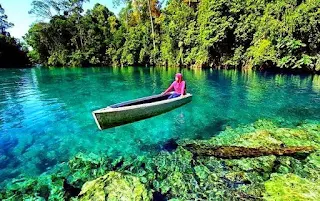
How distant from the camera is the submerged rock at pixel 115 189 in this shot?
4.50 m

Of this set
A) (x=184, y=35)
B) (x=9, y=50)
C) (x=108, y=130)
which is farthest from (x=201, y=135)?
(x=9, y=50)

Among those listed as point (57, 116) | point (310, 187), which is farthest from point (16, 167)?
point (310, 187)

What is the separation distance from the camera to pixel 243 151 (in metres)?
6.52

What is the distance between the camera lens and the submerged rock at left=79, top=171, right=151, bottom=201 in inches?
177

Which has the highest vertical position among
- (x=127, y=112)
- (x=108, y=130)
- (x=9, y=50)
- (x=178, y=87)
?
(x=9, y=50)

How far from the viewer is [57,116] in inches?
435

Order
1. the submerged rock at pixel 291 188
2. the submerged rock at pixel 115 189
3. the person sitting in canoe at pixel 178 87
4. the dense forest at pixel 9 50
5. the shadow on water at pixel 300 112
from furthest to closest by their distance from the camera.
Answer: the dense forest at pixel 9 50 < the shadow on water at pixel 300 112 < the person sitting in canoe at pixel 178 87 < the submerged rock at pixel 115 189 < the submerged rock at pixel 291 188

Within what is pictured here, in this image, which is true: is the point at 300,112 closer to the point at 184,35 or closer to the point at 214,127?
the point at 214,127

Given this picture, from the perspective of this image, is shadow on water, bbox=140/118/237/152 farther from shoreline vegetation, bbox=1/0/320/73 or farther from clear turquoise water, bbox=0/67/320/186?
shoreline vegetation, bbox=1/0/320/73

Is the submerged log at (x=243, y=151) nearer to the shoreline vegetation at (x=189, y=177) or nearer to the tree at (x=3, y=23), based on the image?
the shoreline vegetation at (x=189, y=177)

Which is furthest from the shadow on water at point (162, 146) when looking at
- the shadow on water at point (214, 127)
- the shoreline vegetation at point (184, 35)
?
the shoreline vegetation at point (184, 35)

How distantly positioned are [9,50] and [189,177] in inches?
2308

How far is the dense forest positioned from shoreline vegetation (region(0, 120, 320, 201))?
179ft

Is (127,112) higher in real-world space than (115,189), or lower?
higher
